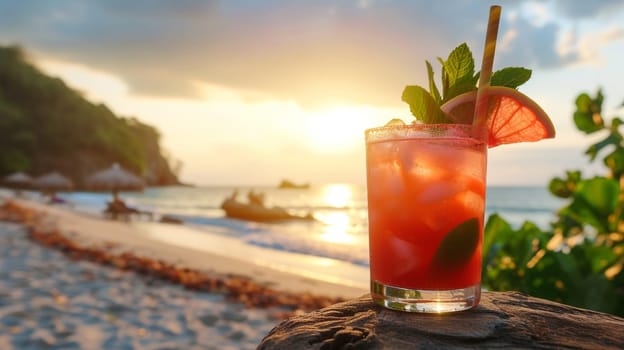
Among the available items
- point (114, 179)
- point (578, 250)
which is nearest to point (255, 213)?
point (114, 179)

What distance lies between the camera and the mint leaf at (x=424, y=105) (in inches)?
56.4

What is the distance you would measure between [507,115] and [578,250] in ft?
4.75

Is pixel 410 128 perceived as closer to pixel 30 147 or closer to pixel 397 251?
pixel 397 251

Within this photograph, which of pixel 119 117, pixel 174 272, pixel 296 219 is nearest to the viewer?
pixel 174 272

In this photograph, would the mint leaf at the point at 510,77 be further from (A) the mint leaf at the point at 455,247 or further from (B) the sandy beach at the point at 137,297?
(B) the sandy beach at the point at 137,297

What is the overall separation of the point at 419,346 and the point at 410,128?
635mm

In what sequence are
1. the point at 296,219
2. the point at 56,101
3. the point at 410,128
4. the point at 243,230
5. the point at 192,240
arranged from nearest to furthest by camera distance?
the point at 410,128 → the point at 192,240 → the point at 243,230 → the point at 296,219 → the point at 56,101

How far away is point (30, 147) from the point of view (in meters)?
54.3

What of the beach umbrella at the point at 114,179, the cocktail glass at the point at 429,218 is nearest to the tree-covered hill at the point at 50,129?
the beach umbrella at the point at 114,179

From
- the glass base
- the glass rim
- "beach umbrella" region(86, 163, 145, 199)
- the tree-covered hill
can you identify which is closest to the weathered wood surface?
the glass base

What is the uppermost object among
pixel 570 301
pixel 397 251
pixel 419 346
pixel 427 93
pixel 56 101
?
pixel 56 101

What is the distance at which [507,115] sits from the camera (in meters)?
1.49

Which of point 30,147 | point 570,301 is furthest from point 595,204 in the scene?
point 30,147

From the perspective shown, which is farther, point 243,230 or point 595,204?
point 243,230
